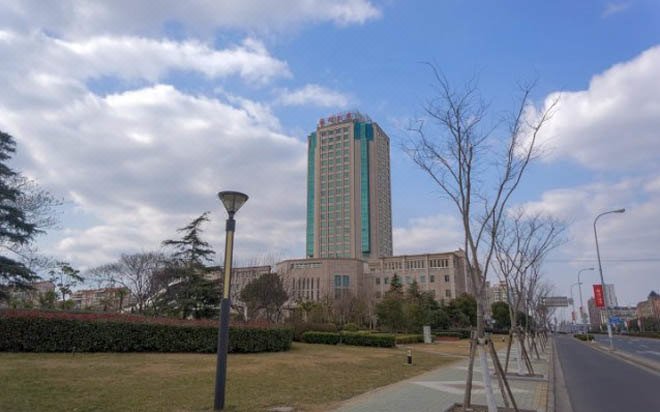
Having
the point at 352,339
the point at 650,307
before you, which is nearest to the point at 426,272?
the point at 650,307

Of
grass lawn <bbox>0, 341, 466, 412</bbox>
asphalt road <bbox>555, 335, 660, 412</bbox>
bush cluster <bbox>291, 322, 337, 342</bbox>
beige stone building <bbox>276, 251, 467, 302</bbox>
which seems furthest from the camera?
beige stone building <bbox>276, 251, 467, 302</bbox>

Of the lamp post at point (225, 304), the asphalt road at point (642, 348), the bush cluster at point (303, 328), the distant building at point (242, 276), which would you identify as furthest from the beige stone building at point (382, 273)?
the lamp post at point (225, 304)

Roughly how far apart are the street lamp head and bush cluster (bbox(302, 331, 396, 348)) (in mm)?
21692

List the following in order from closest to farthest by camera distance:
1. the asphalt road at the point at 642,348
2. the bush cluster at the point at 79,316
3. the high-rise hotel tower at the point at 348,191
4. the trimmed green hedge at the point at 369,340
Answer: the bush cluster at the point at 79,316
the asphalt road at the point at 642,348
the trimmed green hedge at the point at 369,340
the high-rise hotel tower at the point at 348,191

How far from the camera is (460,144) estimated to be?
869 cm

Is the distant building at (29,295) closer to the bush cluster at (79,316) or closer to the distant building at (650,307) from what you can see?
the bush cluster at (79,316)

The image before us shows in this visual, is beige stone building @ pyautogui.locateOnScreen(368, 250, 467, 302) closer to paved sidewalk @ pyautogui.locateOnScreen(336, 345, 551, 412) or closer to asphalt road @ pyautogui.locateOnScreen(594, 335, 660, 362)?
asphalt road @ pyautogui.locateOnScreen(594, 335, 660, 362)

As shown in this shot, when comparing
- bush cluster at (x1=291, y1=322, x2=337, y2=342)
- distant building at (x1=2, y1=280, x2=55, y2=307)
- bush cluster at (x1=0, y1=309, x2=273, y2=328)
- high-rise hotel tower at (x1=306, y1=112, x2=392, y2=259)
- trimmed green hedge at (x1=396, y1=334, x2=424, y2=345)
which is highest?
high-rise hotel tower at (x1=306, y1=112, x2=392, y2=259)

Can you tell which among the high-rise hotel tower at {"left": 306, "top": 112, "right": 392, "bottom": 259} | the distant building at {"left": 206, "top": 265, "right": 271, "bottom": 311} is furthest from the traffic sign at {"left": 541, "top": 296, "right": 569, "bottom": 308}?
the high-rise hotel tower at {"left": 306, "top": 112, "right": 392, "bottom": 259}

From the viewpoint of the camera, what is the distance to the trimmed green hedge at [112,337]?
14672 millimetres

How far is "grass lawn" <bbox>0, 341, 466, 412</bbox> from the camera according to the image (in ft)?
26.5

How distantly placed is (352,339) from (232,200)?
22541mm

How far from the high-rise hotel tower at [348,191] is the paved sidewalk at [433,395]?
352 feet

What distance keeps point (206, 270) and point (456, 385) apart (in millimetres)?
24508
